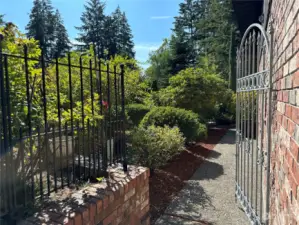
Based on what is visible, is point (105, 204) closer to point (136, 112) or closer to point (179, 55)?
point (136, 112)

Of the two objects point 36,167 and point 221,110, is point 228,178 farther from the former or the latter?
point 221,110

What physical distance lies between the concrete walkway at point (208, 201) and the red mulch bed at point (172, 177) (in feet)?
0.39

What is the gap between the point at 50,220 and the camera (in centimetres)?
158

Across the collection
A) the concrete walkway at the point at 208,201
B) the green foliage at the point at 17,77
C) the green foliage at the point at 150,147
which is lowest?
the concrete walkway at the point at 208,201

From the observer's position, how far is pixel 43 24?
23328 mm

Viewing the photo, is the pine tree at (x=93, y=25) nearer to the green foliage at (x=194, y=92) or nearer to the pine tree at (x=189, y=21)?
the pine tree at (x=189, y=21)

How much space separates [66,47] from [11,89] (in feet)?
83.7

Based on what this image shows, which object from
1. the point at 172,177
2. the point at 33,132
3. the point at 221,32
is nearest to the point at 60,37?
the point at 221,32

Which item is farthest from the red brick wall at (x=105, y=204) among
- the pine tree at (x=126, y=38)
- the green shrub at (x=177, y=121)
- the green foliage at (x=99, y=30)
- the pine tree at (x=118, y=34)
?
the pine tree at (x=126, y=38)

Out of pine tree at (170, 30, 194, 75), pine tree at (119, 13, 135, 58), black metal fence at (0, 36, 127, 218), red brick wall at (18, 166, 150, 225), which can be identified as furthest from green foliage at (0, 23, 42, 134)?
pine tree at (119, 13, 135, 58)

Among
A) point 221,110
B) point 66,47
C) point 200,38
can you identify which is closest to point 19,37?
point 221,110

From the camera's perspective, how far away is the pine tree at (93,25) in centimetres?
2592

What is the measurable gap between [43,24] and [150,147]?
23446mm

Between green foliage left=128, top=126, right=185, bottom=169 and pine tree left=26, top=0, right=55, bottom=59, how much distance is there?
2063 centimetres
